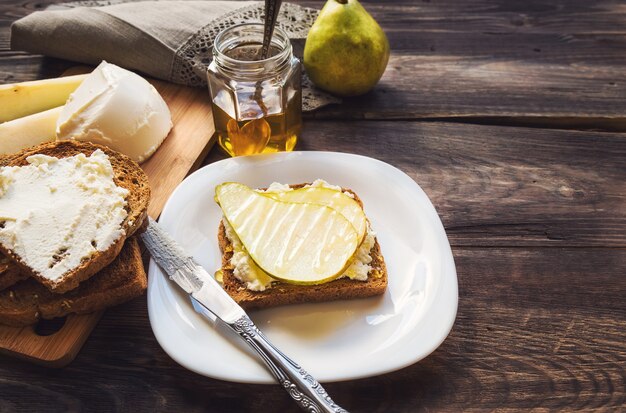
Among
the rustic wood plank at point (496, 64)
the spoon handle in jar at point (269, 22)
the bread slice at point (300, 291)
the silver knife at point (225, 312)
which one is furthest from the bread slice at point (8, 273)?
the rustic wood plank at point (496, 64)

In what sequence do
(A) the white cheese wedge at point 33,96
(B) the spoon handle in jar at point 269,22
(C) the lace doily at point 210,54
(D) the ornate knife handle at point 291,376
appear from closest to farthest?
(D) the ornate knife handle at point 291,376, (B) the spoon handle in jar at point 269,22, (A) the white cheese wedge at point 33,96, (C) the lace doily at point 210,54

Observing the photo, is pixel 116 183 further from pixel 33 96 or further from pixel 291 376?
pixel 291 376

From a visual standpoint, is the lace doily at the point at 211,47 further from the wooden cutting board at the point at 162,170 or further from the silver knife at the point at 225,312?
the silver knife at the point at 225,312

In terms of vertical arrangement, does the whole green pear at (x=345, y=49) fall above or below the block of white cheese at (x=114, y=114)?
above

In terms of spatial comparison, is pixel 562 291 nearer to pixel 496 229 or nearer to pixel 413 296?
pixel 496 229

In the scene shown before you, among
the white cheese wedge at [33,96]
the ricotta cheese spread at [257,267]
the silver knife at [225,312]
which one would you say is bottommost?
the silver knife at [225,312]

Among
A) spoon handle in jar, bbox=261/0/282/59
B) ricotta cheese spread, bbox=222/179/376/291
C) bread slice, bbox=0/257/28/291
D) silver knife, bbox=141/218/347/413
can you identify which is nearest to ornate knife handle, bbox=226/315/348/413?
silver knife, bbox=141/218/347/413
